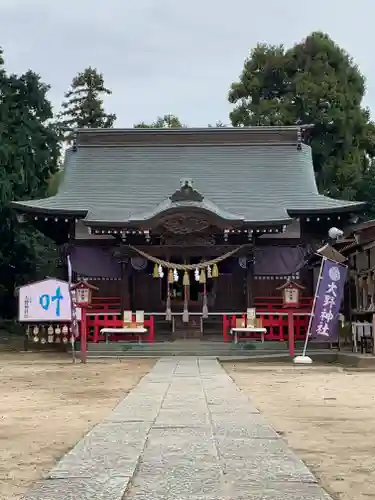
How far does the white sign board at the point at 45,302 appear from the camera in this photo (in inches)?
701

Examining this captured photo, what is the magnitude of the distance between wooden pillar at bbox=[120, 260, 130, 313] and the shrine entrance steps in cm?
175

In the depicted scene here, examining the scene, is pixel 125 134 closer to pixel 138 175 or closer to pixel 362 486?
pixel 138 175

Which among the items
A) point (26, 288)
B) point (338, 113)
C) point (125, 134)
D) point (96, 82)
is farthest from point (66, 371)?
point (96, 82)

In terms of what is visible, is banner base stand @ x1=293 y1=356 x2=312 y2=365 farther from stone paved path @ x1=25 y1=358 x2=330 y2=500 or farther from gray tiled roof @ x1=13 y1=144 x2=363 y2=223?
stone paved path @ x1=25 y1=358 x2=330 y2=500

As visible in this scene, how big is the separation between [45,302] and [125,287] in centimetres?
240

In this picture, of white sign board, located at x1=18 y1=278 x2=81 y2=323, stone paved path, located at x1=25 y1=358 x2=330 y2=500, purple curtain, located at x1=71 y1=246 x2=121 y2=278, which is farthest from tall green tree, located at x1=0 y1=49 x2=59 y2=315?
stone paved path, located at x1=25 y1=358 x2=330 y2=500

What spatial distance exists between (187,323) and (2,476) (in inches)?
587

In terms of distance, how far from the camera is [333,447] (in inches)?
198

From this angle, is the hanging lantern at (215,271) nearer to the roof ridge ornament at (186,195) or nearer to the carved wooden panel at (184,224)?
the carved wooden panel at (184,224)

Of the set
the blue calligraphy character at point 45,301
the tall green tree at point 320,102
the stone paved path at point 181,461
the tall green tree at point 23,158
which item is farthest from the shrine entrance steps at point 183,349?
the tall green tree at point 320,102

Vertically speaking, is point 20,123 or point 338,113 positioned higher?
point 338,113

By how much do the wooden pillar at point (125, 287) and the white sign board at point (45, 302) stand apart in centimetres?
153

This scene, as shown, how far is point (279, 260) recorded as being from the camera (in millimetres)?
19750

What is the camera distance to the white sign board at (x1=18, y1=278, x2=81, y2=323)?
1780 cm
